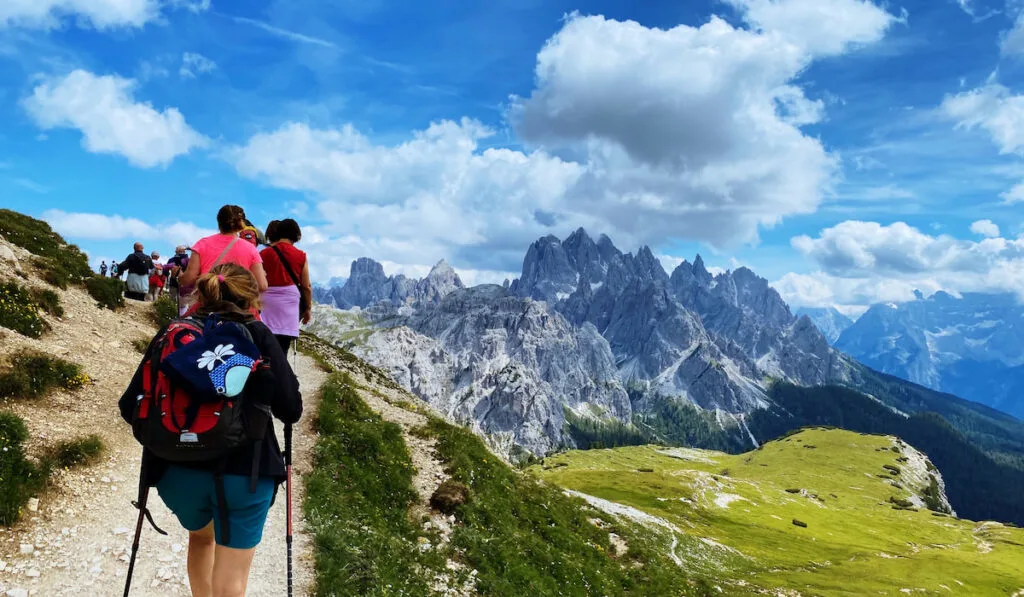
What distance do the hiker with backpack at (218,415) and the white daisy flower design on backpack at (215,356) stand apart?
0.04 feet

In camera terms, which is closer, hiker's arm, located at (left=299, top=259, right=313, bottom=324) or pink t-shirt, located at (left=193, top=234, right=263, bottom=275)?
pink t-shirt, located at (left=193, top=234, right=263, bottom=275)

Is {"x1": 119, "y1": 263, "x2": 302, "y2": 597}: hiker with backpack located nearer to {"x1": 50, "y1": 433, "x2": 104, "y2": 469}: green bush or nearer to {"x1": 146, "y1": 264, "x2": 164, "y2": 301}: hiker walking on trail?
{"x1": 50, "y1": 433, "x2": 104, "y2": 469}: green bush

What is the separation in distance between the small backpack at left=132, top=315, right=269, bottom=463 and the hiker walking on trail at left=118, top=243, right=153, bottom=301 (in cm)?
2982

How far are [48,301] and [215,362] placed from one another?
25482mm

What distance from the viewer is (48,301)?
24.1m

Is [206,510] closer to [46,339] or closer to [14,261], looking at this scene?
[46,339]

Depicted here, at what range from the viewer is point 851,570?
69.1 metres

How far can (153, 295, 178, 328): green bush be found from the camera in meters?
32.2

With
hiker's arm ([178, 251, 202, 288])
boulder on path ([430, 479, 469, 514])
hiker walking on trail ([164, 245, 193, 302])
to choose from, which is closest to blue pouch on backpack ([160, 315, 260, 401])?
hiker's arm ([178, 251, 202, 288])

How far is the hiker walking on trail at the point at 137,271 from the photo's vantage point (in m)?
31.0

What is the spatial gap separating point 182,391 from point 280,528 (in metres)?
11.7

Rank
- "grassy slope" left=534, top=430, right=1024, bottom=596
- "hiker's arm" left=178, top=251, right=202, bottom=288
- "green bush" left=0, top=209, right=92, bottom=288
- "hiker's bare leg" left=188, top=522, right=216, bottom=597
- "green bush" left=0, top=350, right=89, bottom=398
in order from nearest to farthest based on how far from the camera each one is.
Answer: "hiker's bare leg" left=188, top=522, right=216, bottom=597, "hiker's arm" left=178, top=251, right=202, bottom=288, "green bush" left=0, top=350, right=89, bottom=398, "green bush" left=0, top=209, right=92, bottom=288, "grassy slope" left=534, top=430, right=1024, bottom=596

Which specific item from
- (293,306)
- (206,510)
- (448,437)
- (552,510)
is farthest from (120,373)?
(552,510)

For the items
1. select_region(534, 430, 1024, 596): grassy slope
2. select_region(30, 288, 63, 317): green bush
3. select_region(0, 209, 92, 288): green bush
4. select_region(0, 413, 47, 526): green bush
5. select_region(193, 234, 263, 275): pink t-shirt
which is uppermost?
select_region(0, 209, 92, 288): green bush
